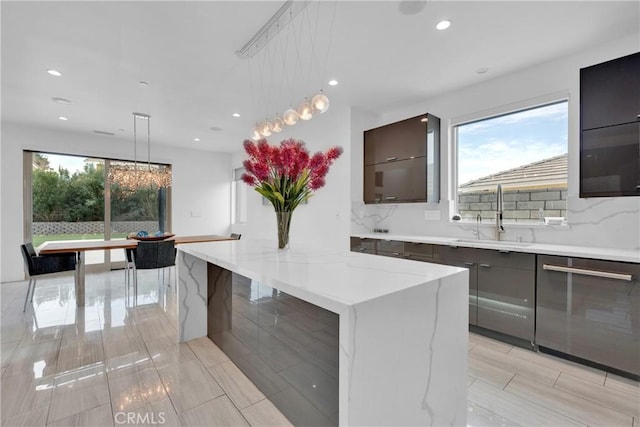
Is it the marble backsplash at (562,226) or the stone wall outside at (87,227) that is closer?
the marble backsplash at (562,226)

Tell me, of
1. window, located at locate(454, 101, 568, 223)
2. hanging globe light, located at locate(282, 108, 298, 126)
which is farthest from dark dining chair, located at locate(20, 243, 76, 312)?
window, located at locate(454, 101, 568, 223)

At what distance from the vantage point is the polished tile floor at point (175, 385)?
1614 millimetres

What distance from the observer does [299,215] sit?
15.7ft

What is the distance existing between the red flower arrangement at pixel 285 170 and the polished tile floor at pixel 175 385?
1110 millimetres

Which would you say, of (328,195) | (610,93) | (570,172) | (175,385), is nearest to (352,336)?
(175,385)

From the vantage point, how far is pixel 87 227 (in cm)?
542

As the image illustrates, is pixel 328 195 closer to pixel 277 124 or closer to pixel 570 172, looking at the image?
pixel 277 124

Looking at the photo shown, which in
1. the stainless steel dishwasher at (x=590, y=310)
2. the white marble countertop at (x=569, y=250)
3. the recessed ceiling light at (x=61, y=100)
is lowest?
the stainless steel dishwasher at (x=590, y=310)

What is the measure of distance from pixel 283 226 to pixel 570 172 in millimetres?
2706

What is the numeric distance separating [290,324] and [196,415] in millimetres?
722

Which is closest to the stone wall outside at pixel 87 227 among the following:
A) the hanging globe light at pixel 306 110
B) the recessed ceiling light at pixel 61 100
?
the recessed ceiling light at pixel 61 100

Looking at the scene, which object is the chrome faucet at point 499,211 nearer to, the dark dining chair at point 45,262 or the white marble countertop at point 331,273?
the white marble countertop at point 331,273

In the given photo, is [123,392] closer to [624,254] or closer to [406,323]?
[406,323]

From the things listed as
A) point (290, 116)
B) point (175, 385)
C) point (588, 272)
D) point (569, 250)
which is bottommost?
point (175, 385)
